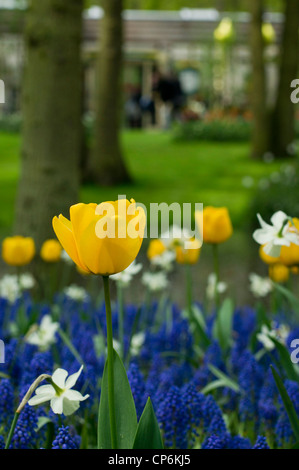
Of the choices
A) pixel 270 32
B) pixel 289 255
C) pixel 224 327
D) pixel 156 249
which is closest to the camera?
pixel 289 255

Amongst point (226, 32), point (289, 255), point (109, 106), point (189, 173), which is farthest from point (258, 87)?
point (289, 255)

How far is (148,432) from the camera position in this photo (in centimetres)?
113

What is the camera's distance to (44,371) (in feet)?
5.86

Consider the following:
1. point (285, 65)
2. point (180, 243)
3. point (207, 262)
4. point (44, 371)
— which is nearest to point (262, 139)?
point (285, 65)

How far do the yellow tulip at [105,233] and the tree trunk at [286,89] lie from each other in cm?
1146

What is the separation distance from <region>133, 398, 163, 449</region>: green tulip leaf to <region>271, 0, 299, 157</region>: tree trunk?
1147cm

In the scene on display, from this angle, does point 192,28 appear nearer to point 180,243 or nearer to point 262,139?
point 262,139

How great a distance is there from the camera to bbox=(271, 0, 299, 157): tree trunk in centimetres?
1194

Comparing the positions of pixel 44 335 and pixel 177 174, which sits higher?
pixel 177 174

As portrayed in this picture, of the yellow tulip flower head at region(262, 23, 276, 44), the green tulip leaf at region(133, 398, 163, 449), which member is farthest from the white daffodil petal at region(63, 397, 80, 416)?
the yellow tulip flower head at region(262, 23, 276, 44)

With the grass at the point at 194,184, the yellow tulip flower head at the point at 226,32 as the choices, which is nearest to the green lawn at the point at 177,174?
the grass at the point at 194,184

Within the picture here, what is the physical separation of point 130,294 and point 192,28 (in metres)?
17.8

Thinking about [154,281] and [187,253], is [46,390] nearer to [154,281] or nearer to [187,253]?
[187,253]

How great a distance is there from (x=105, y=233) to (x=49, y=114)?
3366 millimetres
